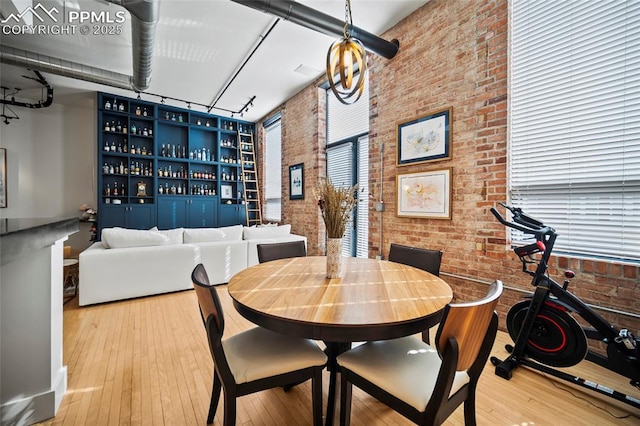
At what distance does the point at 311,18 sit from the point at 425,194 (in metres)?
2.26

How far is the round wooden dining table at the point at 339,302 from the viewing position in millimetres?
1099

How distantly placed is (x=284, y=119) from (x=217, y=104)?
1.64 m

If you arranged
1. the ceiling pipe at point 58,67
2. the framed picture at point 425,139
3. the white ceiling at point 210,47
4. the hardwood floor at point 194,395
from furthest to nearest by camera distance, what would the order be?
the ceiling pipe at point 58,67, the white ceiling at point 210,47, the framed picture at point 425,139, the hardwood floor at point 194,395

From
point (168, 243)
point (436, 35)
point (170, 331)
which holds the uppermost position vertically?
point (436, 35)

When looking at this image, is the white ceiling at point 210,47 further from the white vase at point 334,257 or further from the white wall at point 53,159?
the white vase at point 334,257

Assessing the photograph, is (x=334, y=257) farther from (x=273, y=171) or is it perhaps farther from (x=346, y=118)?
(x=273, y=171)

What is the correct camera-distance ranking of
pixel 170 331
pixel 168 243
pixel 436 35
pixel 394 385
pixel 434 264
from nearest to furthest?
pixel 394 385 < pixel 434 264 < pixel 170 331 < pixel 436 35 < pixel 168 243

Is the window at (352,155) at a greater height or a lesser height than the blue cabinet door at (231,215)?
greater

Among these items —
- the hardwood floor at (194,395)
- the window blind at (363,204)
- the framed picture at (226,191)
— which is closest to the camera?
the hardwood floor at (194,395)

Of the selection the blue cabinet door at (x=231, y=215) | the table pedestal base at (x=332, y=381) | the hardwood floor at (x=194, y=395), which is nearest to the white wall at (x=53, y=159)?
the blue cabinet door at (x=231, y=215)

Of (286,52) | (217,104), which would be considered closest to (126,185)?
(217,104)

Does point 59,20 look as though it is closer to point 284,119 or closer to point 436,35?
point 284,119

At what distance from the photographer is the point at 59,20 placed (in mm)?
3275

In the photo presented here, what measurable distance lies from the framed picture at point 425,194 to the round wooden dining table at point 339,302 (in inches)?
52.0
